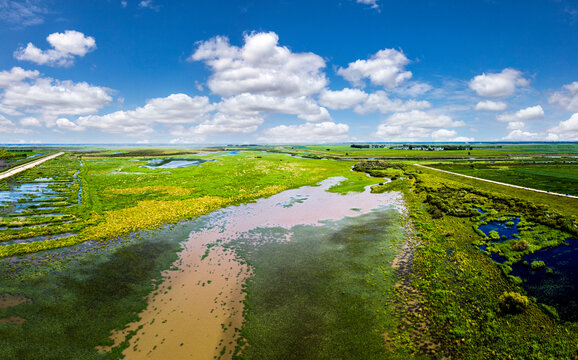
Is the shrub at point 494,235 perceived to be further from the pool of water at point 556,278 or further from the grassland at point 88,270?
the grassland at point 88,270

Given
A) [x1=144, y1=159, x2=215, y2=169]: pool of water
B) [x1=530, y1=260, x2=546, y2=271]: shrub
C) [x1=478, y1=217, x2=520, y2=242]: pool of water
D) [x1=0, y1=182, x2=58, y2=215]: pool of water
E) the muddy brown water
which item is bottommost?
the muddy brown water

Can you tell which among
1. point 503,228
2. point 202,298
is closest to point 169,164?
point 202,298

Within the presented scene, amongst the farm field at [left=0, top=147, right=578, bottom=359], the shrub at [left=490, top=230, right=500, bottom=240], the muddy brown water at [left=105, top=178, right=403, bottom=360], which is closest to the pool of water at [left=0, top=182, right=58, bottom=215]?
the farm field at [left=0, top=147, right=578, bottom=359]

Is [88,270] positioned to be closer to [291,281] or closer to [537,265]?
[291,281]

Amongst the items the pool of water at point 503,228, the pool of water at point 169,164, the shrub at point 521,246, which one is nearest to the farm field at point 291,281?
the shrub at point 521,246

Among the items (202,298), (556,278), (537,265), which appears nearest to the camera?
(202,298)

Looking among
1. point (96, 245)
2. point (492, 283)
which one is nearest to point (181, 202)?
point (96, 245)

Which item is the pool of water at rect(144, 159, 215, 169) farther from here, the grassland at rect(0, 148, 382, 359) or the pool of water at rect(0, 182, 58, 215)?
the grassland at rect(0, 148, 382, 359)
